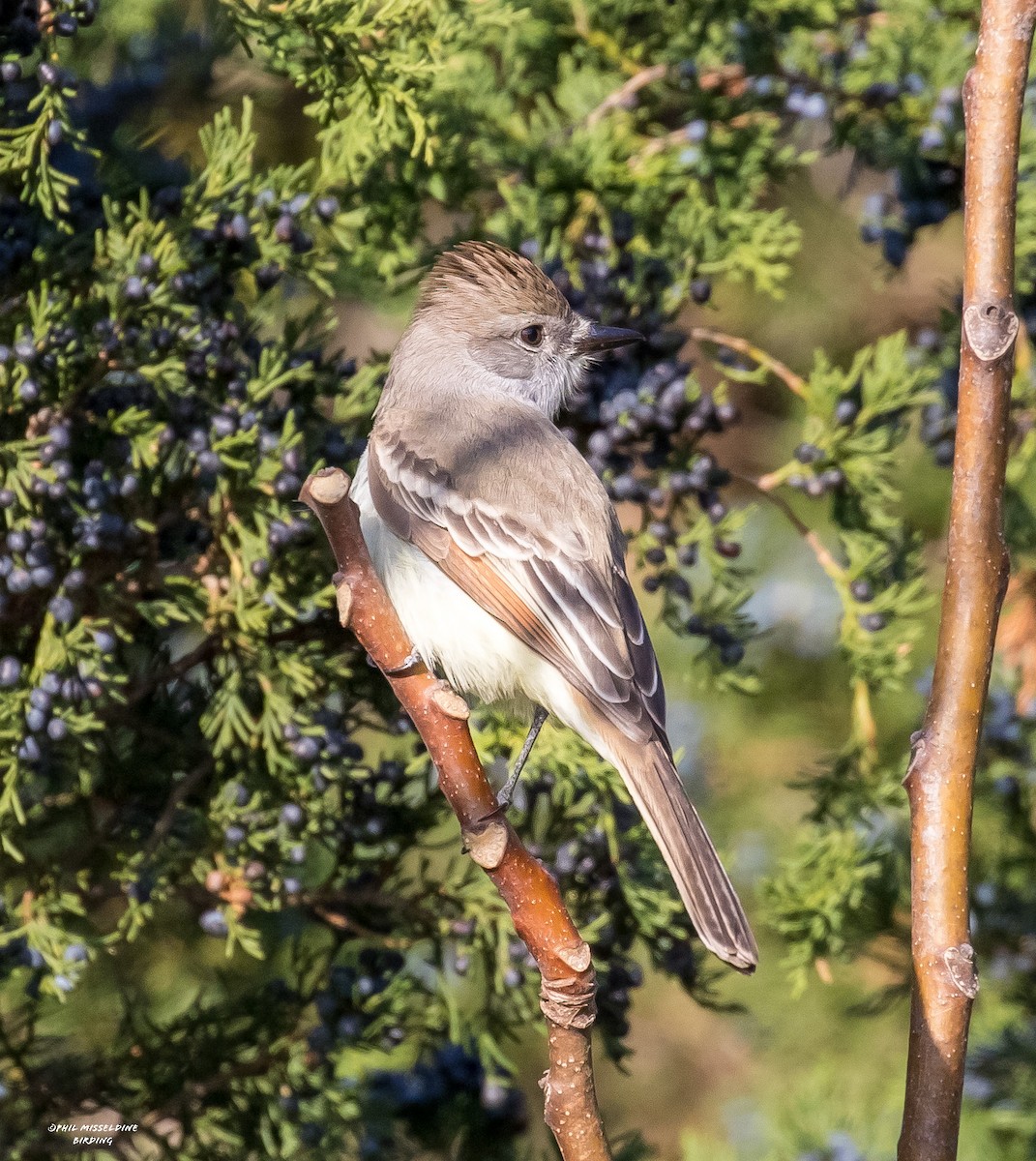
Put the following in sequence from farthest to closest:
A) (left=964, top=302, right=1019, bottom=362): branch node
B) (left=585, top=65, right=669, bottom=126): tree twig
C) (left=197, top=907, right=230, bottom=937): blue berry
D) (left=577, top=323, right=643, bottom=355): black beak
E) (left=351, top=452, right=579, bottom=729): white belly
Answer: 1. (left=585, top=65, right=669, bottom=126): tree twig
2. (left=577, top=323, right=643, bottom=355): black beak
3. (left=351, top=452, right=579, bottom=729): white belly
4. (left=197, top=907, right=230, bottom=937): blue berry
5. (left=964, top=302, right=1019, bottom=362): branch node

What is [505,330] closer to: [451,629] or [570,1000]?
[451,629]

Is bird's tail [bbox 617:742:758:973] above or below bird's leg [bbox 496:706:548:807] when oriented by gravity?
above

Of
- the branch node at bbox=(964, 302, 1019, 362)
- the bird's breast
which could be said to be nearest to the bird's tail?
the bird's breast

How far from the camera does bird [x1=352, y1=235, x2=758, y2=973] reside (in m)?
2.88

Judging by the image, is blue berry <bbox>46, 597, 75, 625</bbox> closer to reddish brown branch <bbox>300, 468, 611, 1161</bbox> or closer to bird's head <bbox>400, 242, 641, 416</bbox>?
reddish brown branch <bbox>300, 468, 611, 1161</bbox>

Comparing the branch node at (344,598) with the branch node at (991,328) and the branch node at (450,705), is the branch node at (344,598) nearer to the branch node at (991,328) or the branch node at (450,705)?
the branch node at (450,705)

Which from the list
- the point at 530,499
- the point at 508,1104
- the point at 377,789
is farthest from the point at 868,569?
the point at 508,1104

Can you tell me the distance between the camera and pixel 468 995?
12.7 feet

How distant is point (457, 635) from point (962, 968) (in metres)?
1.30

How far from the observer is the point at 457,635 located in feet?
10.1

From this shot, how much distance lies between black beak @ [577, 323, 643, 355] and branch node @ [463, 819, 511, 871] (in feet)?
4.61

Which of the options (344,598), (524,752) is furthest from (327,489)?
(524,752)

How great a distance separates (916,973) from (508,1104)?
1.45 m

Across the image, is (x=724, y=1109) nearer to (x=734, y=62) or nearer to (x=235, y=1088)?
(x=235, y=1088)
